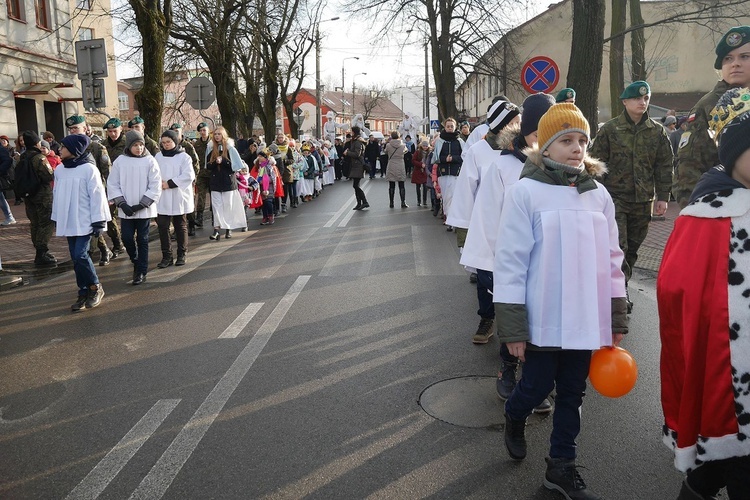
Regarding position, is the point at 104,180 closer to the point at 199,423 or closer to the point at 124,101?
the point at 199,423

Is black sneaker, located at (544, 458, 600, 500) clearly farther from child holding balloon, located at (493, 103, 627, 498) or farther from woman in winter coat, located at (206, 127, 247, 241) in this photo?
woman in winter coat, located at (206, 127, 247, 241)

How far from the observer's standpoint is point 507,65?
26938 millimetres

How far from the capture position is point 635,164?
19.2 feet

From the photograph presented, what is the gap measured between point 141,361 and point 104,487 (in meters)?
2.06

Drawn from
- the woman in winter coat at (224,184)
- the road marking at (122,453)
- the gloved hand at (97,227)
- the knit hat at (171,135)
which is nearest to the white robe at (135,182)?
the gloved hand at (97,227)

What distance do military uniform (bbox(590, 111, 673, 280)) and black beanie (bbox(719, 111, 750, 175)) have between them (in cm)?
360

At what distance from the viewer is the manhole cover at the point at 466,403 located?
4.08 meters

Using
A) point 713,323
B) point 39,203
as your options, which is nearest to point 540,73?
point 39,203

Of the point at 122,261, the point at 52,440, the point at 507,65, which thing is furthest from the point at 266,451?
the point at 507,65

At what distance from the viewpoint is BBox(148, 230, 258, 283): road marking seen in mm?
8750

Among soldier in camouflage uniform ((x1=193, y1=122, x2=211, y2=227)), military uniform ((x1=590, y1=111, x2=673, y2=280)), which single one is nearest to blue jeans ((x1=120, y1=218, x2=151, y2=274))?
soldier in camouflage uniform ((x1=193, y1=122, x2=211, y2=227))

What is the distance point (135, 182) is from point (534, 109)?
223 inches

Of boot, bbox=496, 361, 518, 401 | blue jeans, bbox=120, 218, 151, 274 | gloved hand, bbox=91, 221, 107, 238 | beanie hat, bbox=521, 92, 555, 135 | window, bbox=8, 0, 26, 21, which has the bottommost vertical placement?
boot, bbox=496, 361, 518, 401

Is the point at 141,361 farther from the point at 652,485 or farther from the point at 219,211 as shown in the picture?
the point at 219,211
